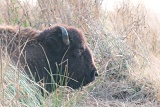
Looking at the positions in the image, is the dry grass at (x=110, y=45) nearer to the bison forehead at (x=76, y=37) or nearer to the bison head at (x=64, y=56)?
the bison head at (x=64, y=56)

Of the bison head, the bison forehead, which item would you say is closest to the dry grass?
the bison head

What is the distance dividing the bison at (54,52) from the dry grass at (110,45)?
30 cm

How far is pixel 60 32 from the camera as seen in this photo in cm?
605

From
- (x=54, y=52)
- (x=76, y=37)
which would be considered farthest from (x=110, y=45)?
(x=54, y=52)

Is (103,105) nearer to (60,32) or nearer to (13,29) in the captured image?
(60,32)

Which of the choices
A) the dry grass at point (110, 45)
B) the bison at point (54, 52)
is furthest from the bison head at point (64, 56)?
the dry grass at point (110, 45)

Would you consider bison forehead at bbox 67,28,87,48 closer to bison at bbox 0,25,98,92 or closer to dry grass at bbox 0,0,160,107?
bison at bbox 0,25,98,92

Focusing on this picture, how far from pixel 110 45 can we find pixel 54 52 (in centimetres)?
227

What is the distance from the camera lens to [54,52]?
610 centimetres

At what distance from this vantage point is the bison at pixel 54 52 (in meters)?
5.87

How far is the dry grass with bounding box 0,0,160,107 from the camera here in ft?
23.2

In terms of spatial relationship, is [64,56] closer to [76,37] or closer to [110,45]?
[76,37]

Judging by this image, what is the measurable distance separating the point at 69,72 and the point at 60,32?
2.07ft

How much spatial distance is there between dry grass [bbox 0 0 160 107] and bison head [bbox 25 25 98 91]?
274 millimetres
